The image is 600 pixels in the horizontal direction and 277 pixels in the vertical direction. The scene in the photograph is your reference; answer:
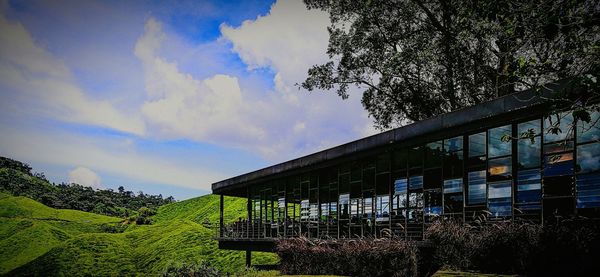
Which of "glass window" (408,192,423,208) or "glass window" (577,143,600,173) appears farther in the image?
"glass window" (408,192,423,208)

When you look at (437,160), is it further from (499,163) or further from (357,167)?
(357,167)

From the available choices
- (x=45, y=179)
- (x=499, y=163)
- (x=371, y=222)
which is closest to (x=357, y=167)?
(x=371, y=222)

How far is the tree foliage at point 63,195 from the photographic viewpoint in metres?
93.2

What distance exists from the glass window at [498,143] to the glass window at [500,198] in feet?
2.88

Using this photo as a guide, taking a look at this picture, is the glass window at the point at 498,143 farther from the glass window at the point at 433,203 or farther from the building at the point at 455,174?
the glass window at the point at 433,203

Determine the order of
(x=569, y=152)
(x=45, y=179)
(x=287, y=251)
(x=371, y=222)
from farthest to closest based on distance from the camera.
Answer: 1. (x=45, y=179)
2. (x=287, y=251)
3. (x=371, y=222)
4. (x=569, y=152)

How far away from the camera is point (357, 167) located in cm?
2092

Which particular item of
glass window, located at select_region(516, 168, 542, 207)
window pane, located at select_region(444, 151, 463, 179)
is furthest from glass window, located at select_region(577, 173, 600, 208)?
window pane, located at select_region(444, 151, 463, 179)

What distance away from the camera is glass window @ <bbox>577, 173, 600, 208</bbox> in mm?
12156

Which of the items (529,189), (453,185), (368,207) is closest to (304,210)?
(368,207)

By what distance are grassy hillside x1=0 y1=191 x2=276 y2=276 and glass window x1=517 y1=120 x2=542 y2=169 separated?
26599 millimetres

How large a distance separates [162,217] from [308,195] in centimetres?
6596

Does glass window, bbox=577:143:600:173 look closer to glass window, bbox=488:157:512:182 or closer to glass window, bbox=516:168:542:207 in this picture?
glass window, bbox=516:168:542:207

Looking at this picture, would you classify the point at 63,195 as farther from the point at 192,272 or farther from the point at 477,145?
the point at 477,145
